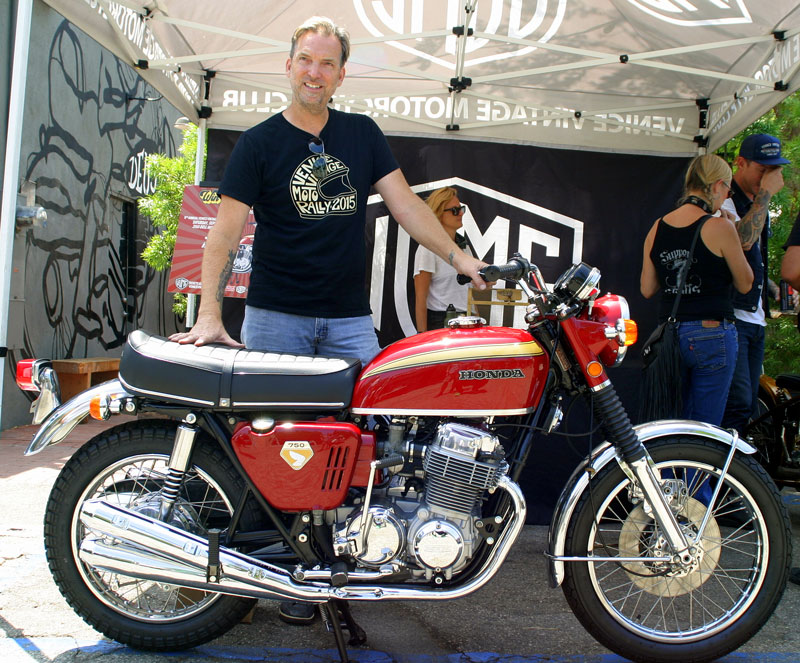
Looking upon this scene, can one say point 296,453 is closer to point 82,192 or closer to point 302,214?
point 302,214

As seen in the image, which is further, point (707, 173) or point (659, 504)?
point (707, 173)

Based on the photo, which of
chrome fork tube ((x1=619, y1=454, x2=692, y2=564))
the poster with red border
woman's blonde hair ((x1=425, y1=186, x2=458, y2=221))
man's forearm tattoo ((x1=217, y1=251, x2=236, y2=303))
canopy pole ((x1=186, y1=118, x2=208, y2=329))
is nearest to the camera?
chrome fork tube ((x1=619, y1=454, x2=692, y2=564))

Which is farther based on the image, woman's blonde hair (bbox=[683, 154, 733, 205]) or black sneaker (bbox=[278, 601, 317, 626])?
woman's blonde hair (bbox=[683, 154, 733, 205])

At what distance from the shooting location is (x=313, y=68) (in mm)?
2506

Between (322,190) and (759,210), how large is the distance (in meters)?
2.32

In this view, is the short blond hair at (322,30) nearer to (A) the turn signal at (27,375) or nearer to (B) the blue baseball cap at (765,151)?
(A) the turn signal at (27,375)

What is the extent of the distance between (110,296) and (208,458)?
7.80 m

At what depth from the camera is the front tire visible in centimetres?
218

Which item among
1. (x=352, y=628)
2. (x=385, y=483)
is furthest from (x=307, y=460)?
(x=352, y=628)

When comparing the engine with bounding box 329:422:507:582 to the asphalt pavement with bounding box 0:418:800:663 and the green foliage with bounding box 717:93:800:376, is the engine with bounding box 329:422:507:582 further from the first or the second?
the green foliage with bounding box 717:93:800:376

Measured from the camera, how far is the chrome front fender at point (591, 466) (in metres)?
2.18

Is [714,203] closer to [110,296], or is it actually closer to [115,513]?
[115,513]

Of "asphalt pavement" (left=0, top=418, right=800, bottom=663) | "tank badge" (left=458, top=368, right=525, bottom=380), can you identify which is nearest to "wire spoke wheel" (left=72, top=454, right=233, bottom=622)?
"asphalt pavement" (left=0, top=418, right=800, bottom=663)

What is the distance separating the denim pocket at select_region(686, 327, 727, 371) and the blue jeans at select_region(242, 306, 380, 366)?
1.57 metres
